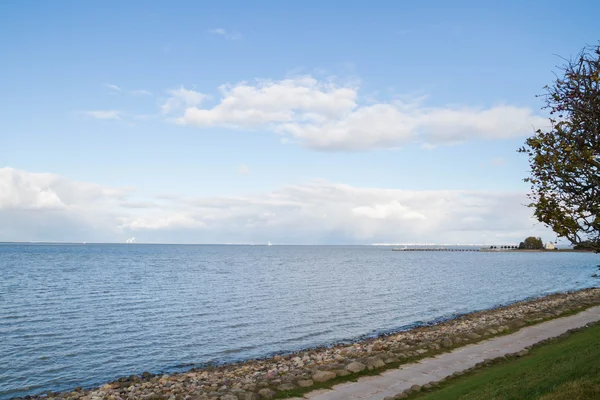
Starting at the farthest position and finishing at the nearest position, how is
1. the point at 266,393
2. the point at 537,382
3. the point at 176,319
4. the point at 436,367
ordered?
the point at 176,319 < the point at 436,367 < the point at 266,393 < the point at 537,382

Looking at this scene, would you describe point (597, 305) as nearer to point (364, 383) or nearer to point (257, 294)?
point (364, 383)

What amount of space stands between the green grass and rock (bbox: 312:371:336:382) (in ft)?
12.5

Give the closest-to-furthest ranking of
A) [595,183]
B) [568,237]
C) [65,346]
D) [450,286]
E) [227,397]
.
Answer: [595,183], [568,237], [227,397], [65,346], [450,286]

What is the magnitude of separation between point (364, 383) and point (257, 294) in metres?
41.3

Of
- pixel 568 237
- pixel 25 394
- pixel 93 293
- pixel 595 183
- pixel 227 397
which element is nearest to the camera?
pixel 595 183

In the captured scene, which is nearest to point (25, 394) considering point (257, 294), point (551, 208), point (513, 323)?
point (551, 208)

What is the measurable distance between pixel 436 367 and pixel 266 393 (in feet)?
25.1

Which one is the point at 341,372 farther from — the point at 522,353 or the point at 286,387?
the point at 522,353

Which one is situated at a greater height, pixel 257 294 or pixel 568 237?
pixel 568 237

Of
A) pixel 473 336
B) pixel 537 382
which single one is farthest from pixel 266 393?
pixel 473 336

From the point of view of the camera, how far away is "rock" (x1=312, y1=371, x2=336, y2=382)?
696 inches

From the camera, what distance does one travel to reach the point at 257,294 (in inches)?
2260

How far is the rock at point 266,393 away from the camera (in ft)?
53.3

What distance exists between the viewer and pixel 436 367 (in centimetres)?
1938
